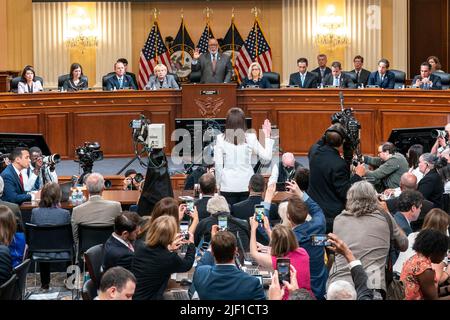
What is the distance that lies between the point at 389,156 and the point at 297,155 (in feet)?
16.6

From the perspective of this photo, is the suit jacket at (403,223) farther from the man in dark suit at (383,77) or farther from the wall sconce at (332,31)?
the wall sconce at (332,31)

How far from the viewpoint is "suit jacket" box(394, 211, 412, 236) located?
30.1ft

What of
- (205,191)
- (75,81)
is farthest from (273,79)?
(205,191)

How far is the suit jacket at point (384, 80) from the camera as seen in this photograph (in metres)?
17.8

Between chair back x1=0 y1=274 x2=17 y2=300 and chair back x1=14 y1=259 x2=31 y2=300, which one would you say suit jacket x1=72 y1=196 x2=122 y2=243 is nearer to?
chair back x1=14 y1=259 x2=31 y2=300

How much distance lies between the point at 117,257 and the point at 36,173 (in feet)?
15.2

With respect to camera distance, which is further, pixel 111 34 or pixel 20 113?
pixel 111 34

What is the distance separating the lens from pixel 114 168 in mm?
16562

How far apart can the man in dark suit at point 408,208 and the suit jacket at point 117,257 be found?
2.44 m

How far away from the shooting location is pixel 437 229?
8.06 metres

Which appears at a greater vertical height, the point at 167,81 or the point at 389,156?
the point at 167,81

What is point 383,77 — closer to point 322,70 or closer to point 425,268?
point 322,70
